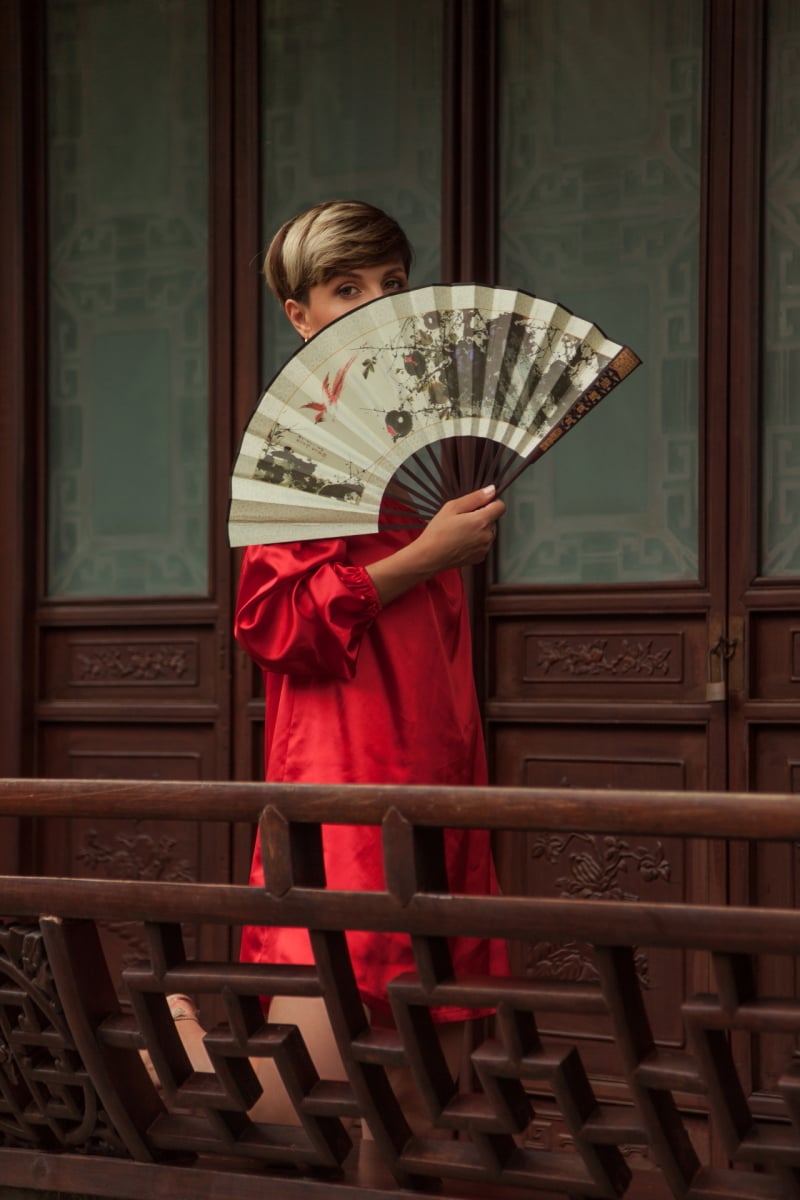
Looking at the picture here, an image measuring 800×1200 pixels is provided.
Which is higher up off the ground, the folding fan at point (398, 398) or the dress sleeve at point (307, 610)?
the folding fan at point (398, 398)

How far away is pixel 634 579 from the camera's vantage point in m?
3.40

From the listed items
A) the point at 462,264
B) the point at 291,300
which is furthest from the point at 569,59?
the point at 291,300

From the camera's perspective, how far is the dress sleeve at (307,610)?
75.5 inches

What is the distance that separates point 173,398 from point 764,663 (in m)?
1.60

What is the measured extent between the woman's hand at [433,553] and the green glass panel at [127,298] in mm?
1891

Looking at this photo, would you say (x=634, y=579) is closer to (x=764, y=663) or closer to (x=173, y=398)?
(x=764, y=663)

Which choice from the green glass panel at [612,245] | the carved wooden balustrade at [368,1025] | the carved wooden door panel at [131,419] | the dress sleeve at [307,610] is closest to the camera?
the carved wooden balustrade at [368,1025]

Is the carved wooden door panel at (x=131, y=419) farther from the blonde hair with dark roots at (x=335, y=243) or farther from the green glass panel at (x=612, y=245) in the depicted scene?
the blonde hair with dark roots at (x=335, y=243)

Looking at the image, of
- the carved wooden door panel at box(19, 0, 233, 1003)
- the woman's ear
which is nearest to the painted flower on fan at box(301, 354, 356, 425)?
the woman's ear

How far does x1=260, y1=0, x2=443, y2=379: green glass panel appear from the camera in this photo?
359 cm

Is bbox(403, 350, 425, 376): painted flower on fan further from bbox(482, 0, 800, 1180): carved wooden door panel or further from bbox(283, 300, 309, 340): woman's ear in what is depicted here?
bbox(482, 0, 800, 1180): carved wooden door panel

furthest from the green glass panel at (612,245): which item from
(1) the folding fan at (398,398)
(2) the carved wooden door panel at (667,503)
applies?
(1) the folding fan at (398,398)

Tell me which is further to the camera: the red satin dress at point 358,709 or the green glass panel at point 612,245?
the green glass panel at point 612,245

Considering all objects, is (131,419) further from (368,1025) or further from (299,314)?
(368,1025)
